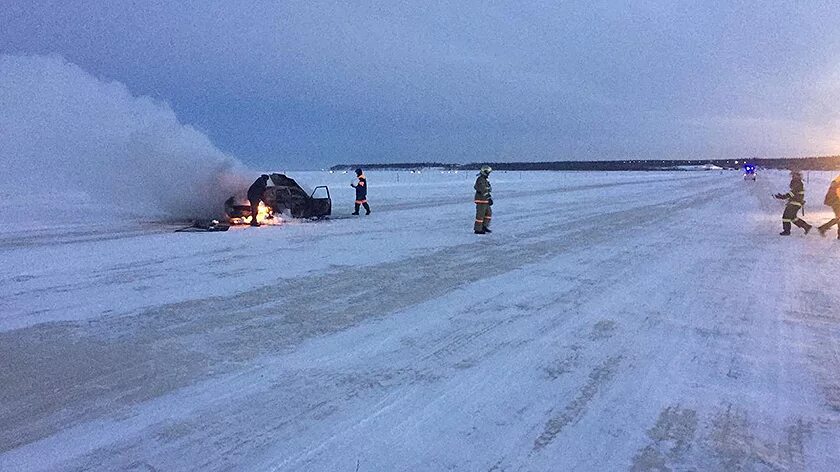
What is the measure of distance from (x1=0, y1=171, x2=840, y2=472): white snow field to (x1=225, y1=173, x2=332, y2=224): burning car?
5.54m

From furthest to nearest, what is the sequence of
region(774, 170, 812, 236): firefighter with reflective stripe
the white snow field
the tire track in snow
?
1. region(774, 170, 812, 236): firefighter with reflective stripe
2. the tire track in snow
3. the white snow field

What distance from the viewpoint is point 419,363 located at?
13.6 feet

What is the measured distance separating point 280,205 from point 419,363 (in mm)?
12127

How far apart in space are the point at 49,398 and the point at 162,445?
1219 mm

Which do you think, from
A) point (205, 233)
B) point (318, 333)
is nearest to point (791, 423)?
point (318, 333)

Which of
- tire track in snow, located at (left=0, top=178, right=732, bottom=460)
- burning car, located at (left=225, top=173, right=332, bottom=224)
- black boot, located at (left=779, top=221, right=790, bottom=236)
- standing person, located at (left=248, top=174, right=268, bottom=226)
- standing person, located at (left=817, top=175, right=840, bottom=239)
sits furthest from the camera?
burning car, located at (left=225, top=173, right=332, bottom=224)

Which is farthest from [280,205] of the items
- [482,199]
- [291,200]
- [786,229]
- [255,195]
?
[786,229]

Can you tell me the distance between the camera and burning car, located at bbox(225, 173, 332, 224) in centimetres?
1434

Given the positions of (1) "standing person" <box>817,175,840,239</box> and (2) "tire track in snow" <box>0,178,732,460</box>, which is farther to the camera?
(1) "standing person" <box>817,175,840,239</box>

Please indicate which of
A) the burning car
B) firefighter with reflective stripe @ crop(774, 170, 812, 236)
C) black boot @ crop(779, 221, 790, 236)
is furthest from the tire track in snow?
firefighter with reflective stripe @ crop(774, 170, 812, 236)

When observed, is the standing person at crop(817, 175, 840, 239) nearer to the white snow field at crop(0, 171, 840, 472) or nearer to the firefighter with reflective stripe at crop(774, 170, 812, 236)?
the firefighter with reflective stripe at crop(774, 170, 812, 236)

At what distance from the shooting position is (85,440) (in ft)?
9.80

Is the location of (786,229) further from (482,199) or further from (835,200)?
(482,199)

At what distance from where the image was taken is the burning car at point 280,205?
1434cm
